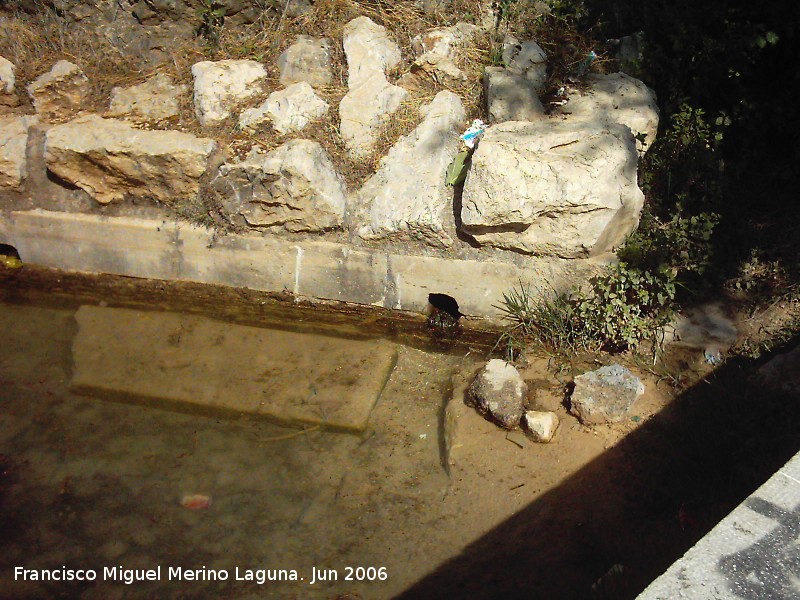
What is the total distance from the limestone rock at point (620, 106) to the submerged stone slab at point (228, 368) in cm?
191

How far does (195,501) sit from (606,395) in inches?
85.1

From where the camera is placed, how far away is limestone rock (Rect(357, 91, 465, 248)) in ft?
14.5

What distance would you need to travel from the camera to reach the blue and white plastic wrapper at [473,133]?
4609 mm

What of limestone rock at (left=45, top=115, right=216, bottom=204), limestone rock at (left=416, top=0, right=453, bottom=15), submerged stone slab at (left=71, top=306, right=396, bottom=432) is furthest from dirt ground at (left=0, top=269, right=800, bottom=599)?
limestone rock at (left=416, top=0, right=453, bottom=15)

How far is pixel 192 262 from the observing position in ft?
15.9

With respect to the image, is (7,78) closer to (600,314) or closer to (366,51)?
(366,51)

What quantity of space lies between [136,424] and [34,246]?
6.19 feet

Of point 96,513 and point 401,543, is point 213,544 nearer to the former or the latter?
point 96,513

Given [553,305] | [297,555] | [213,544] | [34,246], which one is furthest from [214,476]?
[34,246]

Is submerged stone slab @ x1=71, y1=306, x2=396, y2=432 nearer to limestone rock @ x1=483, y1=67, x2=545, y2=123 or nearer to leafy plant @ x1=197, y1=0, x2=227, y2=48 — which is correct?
limestone rock @ x1=483, y1=67, x2=545, y2=123

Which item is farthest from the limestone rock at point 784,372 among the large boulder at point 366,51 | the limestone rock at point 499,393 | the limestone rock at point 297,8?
the limestone rock at point 297,8

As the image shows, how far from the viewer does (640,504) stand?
3322 millimetres

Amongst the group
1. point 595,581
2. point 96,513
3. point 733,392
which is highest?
point 733,392

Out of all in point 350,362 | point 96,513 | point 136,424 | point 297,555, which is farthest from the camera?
point 350,362
